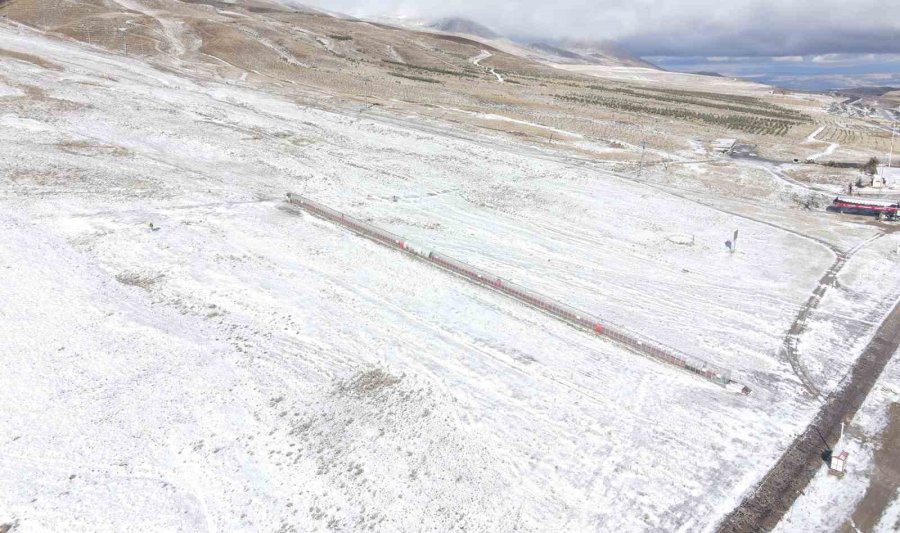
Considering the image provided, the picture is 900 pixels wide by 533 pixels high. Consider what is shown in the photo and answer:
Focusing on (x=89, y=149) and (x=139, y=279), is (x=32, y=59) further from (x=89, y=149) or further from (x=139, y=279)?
(x=139, y=279)

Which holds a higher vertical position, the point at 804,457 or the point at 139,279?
the point at 804,457

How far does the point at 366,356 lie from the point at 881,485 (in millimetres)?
15092

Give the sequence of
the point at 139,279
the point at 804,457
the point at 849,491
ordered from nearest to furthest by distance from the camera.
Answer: the point at 849,491 → the point at 804,457 → the point at 139,279

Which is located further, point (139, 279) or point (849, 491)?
point (139, 279)

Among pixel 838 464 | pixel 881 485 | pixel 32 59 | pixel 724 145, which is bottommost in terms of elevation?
pixel 881 485

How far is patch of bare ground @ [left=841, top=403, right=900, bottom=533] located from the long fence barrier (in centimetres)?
371

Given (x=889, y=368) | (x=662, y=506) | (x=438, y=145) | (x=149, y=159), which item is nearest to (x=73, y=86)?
(x=149, y=159)

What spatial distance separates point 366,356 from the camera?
1848cm

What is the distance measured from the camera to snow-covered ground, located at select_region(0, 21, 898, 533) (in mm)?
13211

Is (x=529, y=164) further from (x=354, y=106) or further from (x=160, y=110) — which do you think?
(x=160, y=110)

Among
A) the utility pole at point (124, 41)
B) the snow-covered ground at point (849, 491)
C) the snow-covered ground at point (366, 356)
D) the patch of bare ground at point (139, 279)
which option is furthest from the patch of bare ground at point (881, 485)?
the utility pole at point (124, 41)

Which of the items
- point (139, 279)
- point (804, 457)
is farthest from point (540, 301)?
point (139, 279)

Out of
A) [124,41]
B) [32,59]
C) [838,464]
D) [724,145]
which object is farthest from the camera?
[124,41]

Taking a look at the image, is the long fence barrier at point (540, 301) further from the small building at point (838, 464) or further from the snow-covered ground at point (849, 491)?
the small building at point (838, 464)
